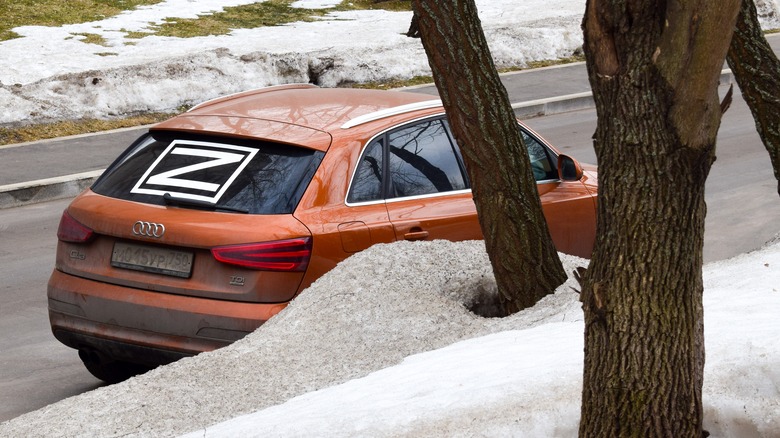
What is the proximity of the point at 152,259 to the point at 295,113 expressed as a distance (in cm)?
124

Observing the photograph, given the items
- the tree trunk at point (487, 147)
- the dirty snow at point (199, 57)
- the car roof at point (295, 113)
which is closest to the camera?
the tree trunk at point (487, 147)

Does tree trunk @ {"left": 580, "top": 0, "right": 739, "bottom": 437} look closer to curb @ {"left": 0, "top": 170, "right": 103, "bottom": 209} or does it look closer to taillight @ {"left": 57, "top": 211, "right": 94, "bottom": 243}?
taillight @ {"left": 57, "top": 211, "right": 94, "bottom": 243}

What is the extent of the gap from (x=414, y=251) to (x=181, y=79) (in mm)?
10880

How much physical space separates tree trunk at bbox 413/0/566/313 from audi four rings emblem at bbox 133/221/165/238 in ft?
5.27

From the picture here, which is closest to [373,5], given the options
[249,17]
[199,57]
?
[249,17]

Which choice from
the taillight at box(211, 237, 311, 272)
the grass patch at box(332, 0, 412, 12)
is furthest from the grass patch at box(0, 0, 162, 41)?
the taillight at box(211, 237, 311, 272)

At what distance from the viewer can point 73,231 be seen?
606 cm

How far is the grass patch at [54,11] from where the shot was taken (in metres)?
19.5

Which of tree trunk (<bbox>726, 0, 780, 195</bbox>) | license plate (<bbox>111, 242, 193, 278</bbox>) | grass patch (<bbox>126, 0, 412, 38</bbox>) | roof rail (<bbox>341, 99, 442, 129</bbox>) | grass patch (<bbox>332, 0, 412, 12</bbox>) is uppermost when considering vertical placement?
tree trunk (<bbox>726, 0, 780, 195</bbox>)

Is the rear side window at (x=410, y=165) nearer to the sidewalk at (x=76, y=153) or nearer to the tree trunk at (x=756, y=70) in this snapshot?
the tree trunk at (x=756, y=70)

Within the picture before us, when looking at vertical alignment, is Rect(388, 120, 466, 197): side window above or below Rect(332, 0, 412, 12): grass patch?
above

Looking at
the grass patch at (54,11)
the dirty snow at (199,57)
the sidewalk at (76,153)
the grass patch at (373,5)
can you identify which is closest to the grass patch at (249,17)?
the grass patch at (373,5)

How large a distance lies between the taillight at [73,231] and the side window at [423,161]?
1.64m

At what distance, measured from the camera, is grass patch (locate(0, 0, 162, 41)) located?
19.5 metres
